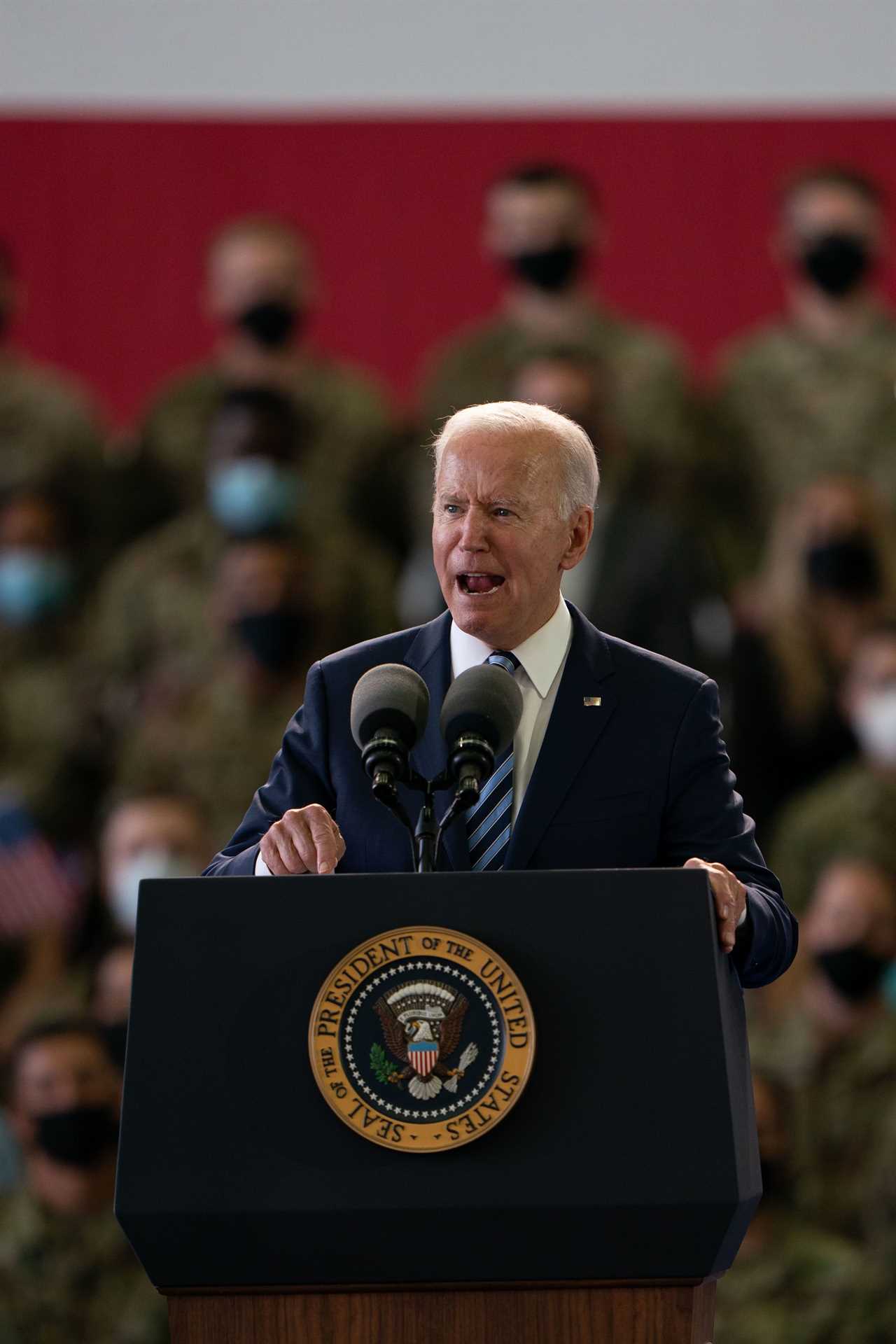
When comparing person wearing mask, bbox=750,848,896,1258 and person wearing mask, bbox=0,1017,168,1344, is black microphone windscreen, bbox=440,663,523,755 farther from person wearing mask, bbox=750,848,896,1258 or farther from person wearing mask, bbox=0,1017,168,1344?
person wearing mask, bbox=750,848,896,1258

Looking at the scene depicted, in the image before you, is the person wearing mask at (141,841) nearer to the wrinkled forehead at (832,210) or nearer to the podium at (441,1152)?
the wrinkled forehead at (832,210)

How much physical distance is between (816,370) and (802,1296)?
10.7 ft

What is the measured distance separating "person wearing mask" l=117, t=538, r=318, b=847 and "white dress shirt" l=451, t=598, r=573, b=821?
4.57m

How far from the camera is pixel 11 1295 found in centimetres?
668

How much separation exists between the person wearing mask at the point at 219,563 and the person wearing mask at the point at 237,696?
0.04m

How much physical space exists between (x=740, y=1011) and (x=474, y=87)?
5.59m

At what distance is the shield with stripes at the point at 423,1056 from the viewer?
1921 mm

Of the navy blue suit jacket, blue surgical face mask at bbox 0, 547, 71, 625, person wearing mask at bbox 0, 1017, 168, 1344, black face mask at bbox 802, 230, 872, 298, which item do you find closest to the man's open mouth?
the navy blue suit jacket

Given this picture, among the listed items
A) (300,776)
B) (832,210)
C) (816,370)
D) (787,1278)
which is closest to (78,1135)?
(787,1278)

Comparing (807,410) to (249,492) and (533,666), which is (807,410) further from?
(533,666)

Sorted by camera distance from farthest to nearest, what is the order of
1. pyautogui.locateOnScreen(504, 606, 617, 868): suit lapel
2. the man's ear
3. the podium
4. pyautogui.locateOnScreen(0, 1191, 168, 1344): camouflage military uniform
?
pyautogui.locateOnScreen(0, 1191, 168, 1344): camouflage military uniform
the man's ear
pyautogui.locateOnScreen(504, 606, 617, 868): suit lapel
the podium

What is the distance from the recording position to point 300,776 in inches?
96.7

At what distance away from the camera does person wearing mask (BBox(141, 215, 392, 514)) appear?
7266 mm

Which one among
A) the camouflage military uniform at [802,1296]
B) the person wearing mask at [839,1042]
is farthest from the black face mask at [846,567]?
the camouflage military uniform at [802,1296]
